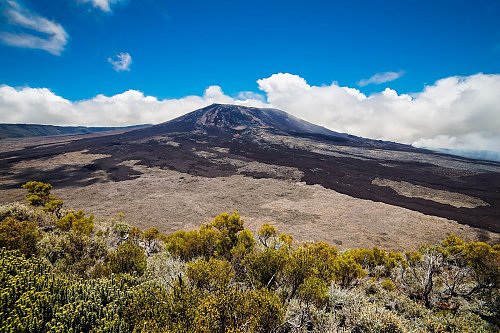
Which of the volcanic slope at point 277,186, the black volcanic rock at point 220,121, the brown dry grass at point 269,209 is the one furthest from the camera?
the black volcanic rock at point 220,121

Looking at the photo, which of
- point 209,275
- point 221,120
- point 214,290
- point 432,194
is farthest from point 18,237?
point 221,120

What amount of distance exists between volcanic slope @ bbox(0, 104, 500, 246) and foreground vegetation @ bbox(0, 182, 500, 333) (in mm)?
14552

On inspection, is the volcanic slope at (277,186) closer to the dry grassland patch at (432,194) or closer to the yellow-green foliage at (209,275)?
the dry grassland patch at (432,194)

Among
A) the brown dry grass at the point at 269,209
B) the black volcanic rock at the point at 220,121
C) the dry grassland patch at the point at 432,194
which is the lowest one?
the brown dry grass at the point at 269,209

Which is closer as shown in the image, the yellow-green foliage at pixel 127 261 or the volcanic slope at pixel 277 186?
the yellow-green foliage at pixel 127 261

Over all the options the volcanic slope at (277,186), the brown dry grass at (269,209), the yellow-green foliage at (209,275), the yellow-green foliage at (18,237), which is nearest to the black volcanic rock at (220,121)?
the volcanic slope at (277,186)

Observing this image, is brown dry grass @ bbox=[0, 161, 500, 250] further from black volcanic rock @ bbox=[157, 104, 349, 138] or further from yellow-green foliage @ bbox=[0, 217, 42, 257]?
black volcanic rock @ bbox=[157, 104, 349, 138]

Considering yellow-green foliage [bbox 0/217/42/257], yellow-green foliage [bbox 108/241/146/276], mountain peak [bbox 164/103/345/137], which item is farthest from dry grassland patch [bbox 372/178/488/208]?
mountain peak [bbox 164/103/345/137]

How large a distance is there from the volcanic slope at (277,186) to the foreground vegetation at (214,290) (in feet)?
→ 47.7

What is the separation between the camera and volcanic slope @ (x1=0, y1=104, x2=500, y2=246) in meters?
31.7

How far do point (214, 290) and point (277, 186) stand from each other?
4116cm

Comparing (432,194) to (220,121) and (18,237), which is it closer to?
(18,237)

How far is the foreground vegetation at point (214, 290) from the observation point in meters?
5.00

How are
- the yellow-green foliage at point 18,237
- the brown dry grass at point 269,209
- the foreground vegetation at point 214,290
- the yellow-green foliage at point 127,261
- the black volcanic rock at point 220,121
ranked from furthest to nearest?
the black volcanic rock at point 220,121
the brown dry grass at point 269,209
the yellow-green foliage at point 18,237
the yellow-green foliage at point 127,261
the foreground vegetation at point 214,290
